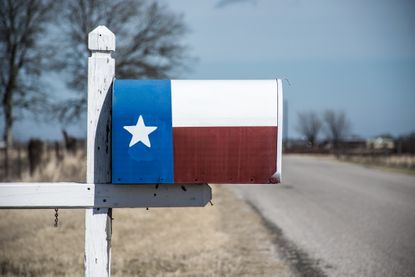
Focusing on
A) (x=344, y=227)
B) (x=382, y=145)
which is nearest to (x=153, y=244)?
(x=344, y=227)

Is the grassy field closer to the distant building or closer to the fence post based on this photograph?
the fence post

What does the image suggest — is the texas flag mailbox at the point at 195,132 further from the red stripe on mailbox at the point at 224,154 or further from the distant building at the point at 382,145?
the distant building at the point at 382,145

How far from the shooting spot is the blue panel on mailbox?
276 centimetres

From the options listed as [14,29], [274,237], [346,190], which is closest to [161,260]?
[274,237]

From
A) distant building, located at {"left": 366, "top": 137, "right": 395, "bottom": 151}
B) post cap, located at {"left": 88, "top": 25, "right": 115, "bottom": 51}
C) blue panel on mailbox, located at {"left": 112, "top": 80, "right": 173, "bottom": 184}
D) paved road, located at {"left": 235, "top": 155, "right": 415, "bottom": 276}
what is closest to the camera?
blue panel on mailbox, located at {"left": 112, "top": 80, "right": 173, "bottom": 184}

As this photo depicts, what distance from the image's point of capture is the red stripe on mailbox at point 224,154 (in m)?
2.79

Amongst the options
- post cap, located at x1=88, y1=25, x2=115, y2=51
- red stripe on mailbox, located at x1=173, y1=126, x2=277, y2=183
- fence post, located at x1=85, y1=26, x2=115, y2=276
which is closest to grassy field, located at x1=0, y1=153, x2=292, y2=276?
fence post, located at x1=85, y1=26, x2=115, y2=276

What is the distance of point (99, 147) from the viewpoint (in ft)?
9.34

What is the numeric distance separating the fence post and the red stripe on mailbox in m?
0.38

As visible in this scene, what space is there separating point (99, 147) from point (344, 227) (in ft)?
18.7

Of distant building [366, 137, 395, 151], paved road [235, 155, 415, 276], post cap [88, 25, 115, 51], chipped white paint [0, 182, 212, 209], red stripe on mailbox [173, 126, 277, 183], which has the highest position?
post cap [88, 25, 115, 51]

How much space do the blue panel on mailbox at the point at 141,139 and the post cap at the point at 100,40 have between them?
279 millimetres

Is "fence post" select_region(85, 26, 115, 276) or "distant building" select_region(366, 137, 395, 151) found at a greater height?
"fence post" select_region(85, 26, 115, 276)

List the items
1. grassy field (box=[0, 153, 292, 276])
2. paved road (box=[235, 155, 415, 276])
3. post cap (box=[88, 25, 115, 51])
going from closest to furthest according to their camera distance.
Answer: post cap (box=[88, 25, 115, 51])
grassy field (box=[0, 153, 292, 276])
paved road (box=[235, 155, 415, 276])
